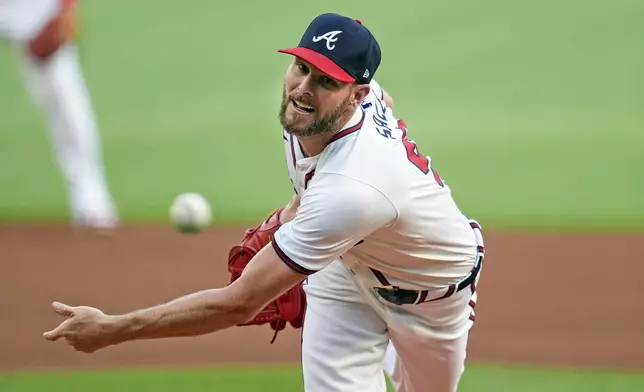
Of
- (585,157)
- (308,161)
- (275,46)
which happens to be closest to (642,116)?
(585,157)

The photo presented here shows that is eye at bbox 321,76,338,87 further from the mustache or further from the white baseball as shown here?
the white baseball

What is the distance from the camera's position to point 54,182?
9.77 meters

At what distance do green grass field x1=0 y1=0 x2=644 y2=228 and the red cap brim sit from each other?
5435 millimetres

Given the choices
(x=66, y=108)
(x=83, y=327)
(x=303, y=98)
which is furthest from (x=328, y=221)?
(x=66, y=108)

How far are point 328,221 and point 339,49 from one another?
61cm

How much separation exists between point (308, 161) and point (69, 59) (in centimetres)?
567

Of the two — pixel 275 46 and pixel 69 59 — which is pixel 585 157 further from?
pixel 69 59

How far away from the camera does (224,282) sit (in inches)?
300

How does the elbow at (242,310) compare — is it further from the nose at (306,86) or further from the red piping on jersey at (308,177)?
the nose at (306,86)

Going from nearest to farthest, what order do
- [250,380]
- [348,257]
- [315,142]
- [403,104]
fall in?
[315,142] → [348,257] → [250,380] → [403,104]

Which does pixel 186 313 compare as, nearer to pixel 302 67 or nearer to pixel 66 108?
pixel 302 67

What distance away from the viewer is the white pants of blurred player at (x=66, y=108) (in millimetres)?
8742

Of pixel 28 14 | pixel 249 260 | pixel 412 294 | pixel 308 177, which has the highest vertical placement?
pixel 28 14

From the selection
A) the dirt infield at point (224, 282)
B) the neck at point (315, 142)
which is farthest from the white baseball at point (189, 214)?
the neck at point (315, 142)
